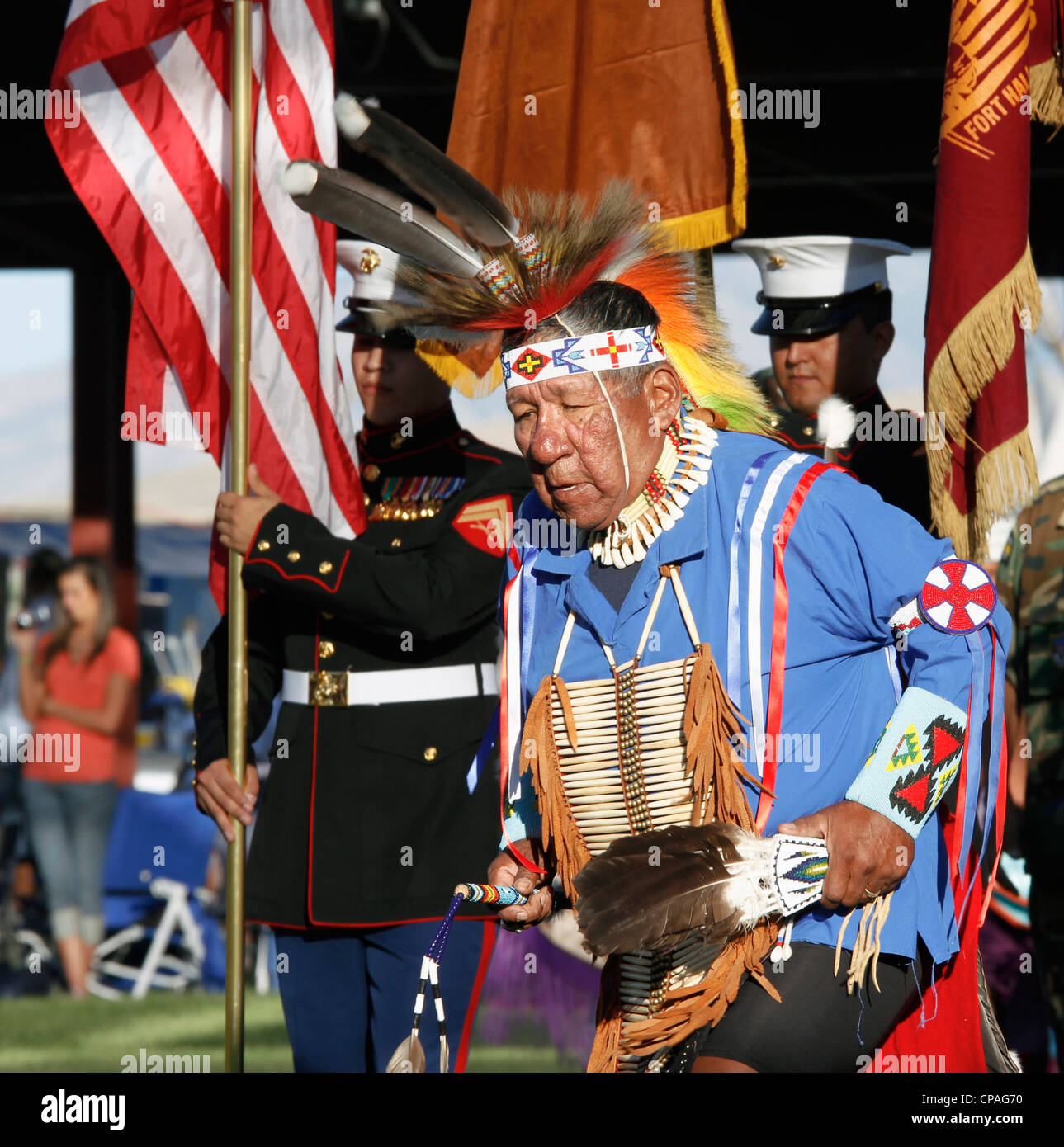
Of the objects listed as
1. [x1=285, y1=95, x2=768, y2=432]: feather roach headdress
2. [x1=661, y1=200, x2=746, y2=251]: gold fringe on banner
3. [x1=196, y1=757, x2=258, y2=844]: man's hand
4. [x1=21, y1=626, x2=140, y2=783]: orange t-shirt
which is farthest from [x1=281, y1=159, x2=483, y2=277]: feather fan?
[x1=21, y1=626, x2=140, y2=783]: orange t-shirt

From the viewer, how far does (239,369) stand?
3572 mm

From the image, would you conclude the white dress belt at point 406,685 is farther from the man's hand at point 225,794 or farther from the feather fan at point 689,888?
the feather fan at point 689,888

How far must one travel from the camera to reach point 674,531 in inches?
104

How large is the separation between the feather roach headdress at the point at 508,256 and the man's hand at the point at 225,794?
1.21m

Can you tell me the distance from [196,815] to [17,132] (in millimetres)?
3001

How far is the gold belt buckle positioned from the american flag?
406 mm

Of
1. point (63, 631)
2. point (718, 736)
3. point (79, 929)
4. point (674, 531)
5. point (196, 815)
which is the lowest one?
point (79, 929)

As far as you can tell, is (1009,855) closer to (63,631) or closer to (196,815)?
(196,815)

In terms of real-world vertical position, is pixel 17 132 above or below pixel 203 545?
above

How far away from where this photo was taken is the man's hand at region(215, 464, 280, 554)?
11.5ft

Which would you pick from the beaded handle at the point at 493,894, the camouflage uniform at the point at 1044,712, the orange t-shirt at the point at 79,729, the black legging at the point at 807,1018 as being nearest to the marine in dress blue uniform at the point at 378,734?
the beaded handle at the point at 493,894

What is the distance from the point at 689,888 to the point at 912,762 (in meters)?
0.39

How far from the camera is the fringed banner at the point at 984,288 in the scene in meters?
3.38

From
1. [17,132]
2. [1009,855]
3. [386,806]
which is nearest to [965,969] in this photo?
[386,806]
